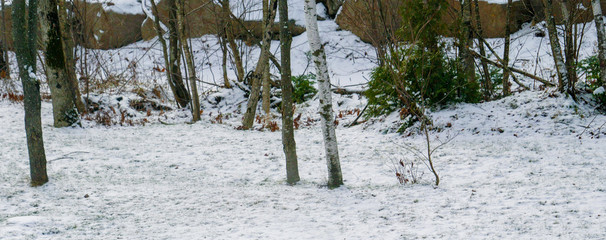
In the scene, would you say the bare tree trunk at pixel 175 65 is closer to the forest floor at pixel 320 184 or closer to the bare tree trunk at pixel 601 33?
the forest floor at pixel 320 184

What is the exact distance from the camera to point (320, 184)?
598cm

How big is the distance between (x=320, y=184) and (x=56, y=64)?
5.86 metres

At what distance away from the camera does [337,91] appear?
537 inches

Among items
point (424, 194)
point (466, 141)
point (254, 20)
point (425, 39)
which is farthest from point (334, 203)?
point (254, 20)

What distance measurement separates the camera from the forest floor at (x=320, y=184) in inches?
172

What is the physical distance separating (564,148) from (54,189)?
271 inches

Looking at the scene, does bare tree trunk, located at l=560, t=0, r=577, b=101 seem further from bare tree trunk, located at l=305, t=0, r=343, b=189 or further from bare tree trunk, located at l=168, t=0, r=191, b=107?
bare tree trunk, located at l=168, t=0, r=191, b=107

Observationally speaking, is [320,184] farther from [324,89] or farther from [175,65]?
[175,65]

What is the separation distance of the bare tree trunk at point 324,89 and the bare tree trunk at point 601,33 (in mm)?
4670

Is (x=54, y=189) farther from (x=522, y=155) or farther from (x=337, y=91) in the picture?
(x=337, y=91)

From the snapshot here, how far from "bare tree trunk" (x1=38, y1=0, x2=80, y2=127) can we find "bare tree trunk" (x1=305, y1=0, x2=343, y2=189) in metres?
5.66

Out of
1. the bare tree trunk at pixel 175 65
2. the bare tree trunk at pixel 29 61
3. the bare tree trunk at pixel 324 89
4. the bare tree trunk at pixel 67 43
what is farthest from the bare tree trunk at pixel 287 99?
the bare tree trunk at pixel 175 65

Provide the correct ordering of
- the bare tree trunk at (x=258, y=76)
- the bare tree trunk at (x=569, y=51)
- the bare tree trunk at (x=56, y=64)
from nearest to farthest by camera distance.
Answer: the bare tree trunk at (x=569, y=51), the bare tree trunk at (x=56, y=64), the bare tree trunk at (x=258, y=76)

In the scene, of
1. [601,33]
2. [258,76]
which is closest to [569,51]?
[601,33]
